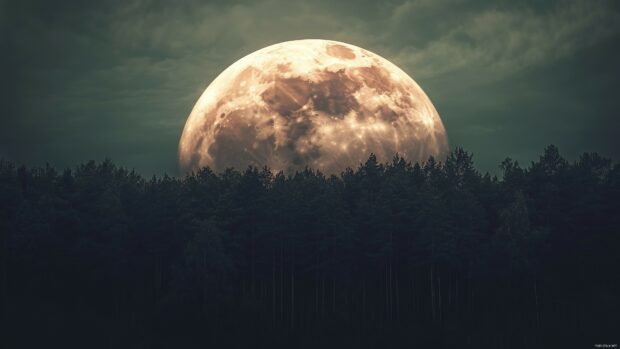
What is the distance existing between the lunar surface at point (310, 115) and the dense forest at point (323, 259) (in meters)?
3.75

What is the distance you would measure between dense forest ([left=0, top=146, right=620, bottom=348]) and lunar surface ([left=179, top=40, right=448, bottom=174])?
375cm

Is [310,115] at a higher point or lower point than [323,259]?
higher

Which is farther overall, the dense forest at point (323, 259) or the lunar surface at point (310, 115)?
the lunar surface at point (310, 115)

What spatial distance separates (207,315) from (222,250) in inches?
218

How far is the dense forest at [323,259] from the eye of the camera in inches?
1752

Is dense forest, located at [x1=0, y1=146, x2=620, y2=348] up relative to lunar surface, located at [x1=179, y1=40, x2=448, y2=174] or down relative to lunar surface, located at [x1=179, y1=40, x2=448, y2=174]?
down

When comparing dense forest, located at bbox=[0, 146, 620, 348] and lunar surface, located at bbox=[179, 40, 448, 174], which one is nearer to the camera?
dense forest, located at bbox=[0, 146, 620, 348]

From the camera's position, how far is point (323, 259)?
170ft

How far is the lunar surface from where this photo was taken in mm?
59969

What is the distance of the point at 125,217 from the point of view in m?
53.3

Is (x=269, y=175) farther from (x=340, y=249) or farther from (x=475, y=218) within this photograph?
(x=475, y=218)

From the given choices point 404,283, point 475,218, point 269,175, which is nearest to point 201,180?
point 269,175

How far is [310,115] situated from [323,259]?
1505 cm

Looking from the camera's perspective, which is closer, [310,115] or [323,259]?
[323,259]
